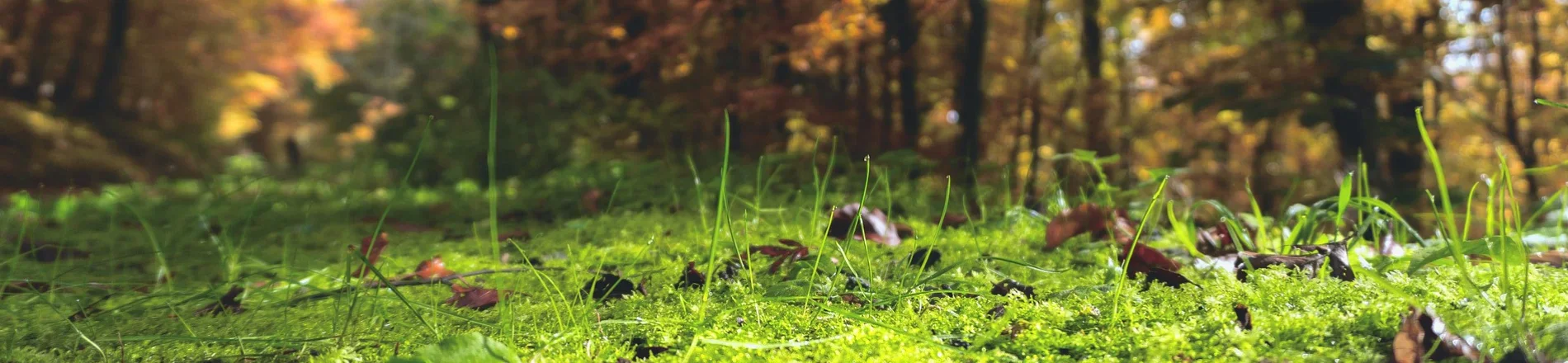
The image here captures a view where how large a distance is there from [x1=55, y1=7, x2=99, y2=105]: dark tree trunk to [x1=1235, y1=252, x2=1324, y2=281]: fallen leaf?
48.3 ft

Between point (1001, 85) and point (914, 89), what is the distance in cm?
192

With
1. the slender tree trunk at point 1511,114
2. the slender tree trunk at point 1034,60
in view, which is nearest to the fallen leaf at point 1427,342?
the slender tree trunk at point 1034,60

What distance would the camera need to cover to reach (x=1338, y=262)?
1.17 m

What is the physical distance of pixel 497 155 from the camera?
473cm

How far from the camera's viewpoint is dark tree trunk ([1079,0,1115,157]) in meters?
5.28

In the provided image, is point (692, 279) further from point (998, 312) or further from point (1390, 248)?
point (1390, 248)

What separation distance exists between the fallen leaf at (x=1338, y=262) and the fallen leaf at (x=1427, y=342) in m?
0.26

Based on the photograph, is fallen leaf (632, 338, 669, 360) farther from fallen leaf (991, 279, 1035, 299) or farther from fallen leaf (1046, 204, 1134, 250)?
fallen leaf (1046, 204, 1134, 250)

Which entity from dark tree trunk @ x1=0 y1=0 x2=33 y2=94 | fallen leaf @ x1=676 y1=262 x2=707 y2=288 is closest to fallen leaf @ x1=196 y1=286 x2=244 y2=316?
fallen leaf @ x1=676 y1=262 x2=707 y2=288

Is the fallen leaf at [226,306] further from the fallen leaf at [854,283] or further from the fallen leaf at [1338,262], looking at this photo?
the fallen leaf at [1338,262]

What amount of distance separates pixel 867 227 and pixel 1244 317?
84cm

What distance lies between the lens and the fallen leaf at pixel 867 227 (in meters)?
1.67

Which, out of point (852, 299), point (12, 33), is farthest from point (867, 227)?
point (12, 33)

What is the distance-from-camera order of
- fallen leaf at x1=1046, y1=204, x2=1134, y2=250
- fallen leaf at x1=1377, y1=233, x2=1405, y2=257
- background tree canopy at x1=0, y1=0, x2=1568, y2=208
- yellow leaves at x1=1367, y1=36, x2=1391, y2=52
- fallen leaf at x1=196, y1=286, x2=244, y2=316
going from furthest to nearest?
yellow leaves at x1=1367, y1=36, x2=1391, y2=52, background tree canopy at x1=0, y1=0, x2=1568, y2=208, fallen leaf at x1=1046, y1=204, x2=1134, y2=250, fallen leaf at x1=1377, y1=233, x2=1405, y2=257, fallen leaf at x1=196, y1=286, x2=244, y2=316
